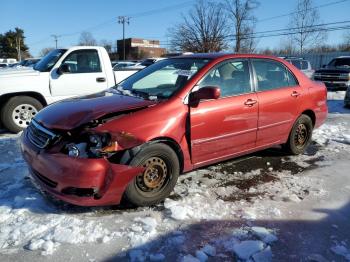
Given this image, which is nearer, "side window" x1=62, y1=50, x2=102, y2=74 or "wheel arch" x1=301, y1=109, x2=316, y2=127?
"wheel arch" x1=301, y1=109, x2=316, y2=127

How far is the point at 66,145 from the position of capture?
3.58 meters

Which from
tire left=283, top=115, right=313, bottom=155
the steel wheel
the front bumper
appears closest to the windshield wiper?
the front bumper

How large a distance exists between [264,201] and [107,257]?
1.99m

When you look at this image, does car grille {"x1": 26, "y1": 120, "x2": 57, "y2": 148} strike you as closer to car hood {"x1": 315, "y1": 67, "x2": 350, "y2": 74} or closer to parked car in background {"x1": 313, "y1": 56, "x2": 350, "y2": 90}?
parked car in background {"x1": 313, "y1": 56, "x2": 350, "y2": 90}

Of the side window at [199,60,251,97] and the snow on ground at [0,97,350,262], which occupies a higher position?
the side window at [199,60,251,97]

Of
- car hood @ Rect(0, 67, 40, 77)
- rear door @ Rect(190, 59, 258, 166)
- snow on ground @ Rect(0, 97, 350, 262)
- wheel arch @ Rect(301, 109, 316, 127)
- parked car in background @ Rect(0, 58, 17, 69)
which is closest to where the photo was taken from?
snow on ground @ Rect(0, 97, 350, 262)

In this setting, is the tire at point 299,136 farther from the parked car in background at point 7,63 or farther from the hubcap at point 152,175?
the parked car in background at point 7,63

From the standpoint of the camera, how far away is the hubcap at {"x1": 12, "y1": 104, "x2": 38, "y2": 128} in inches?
292

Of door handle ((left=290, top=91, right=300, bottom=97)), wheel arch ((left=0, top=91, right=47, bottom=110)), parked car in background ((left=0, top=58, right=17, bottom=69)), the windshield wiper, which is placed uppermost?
parked car in background ((left=0, top=58, right=17, bottom=69))

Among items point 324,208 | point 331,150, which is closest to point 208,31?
point 331,150

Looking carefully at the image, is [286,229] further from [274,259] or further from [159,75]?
[159,75]

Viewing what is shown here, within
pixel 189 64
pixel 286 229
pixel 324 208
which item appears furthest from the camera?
pixel 189 64

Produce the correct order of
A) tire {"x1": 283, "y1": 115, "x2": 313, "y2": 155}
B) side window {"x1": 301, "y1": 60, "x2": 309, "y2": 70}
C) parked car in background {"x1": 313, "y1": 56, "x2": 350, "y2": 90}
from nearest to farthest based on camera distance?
1. tire {"x1": 283, "y1": 115, "x2": 313, "y2": 155}
2. parked car in background {"x1": 313, "y1": 56, "x2": 350, "y2": 90}
3. side window {"x1": 301, "y1": 60, "x2": 309, "y2": 70}

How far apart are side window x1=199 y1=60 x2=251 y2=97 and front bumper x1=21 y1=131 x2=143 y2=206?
1559 mm
